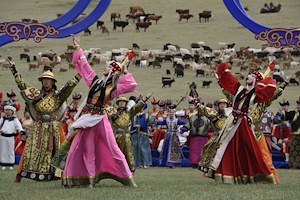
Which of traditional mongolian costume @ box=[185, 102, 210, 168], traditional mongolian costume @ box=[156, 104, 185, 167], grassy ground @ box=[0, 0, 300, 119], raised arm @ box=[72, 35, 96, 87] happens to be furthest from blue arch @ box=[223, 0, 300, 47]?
grassy ground @ box=[0, 0, 300, 119]

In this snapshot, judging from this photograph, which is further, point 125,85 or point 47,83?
point 47,83

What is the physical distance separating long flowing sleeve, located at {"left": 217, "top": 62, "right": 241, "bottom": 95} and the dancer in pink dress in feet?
5.12

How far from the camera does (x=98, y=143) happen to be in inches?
572

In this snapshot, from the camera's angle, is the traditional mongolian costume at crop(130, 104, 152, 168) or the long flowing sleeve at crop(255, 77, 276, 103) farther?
the traditional mongolian costume at crop(130, 104, 152, 168)

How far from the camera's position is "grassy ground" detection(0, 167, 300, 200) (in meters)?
12.9

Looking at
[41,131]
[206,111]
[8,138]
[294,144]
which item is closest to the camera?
[41,131]

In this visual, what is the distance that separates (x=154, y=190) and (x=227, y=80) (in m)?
2.44

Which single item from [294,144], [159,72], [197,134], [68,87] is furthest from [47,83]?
[159,72]

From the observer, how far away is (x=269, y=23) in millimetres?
53688

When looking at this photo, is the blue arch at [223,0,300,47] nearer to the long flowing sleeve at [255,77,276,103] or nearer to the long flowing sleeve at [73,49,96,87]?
the long flowing sleeve at [255,77,276,103]

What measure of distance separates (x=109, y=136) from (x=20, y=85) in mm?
1842

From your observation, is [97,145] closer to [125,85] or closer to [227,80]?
[125,85]

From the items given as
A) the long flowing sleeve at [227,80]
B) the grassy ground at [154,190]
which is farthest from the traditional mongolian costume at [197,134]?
the long flowing sleeve at [227,80]

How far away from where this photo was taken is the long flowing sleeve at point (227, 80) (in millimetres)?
15516
